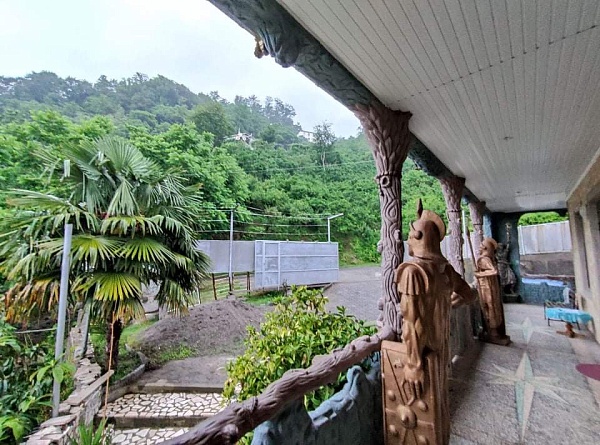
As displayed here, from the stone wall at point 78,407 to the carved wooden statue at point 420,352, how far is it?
254cm

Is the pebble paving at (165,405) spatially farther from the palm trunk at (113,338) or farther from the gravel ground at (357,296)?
the gravel ground at (357,296)

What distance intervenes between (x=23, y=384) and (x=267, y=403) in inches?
115

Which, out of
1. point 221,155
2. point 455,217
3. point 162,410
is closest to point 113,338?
point 162,410

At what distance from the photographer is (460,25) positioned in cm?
130

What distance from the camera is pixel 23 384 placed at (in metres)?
2.38

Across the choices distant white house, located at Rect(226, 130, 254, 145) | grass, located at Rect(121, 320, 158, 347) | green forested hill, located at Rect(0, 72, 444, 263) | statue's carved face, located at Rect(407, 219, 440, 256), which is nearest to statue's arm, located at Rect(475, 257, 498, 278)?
statue's carved face, located at Rect(407, 219, 440, 256)

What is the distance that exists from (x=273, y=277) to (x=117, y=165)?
4341 mm

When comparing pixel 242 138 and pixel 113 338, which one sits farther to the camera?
pixel 242 138

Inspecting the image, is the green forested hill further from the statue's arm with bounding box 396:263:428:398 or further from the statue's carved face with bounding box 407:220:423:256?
the statue's arm with bounding box 396:263:428:398

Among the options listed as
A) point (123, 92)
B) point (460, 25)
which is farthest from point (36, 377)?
point (123, 92)

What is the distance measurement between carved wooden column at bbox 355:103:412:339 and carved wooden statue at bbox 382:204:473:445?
393mm

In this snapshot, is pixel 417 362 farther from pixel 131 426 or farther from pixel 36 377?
pixel 131 426

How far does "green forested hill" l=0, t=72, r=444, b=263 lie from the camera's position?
23.9ft

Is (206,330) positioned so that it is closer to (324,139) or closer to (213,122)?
(213,122)
